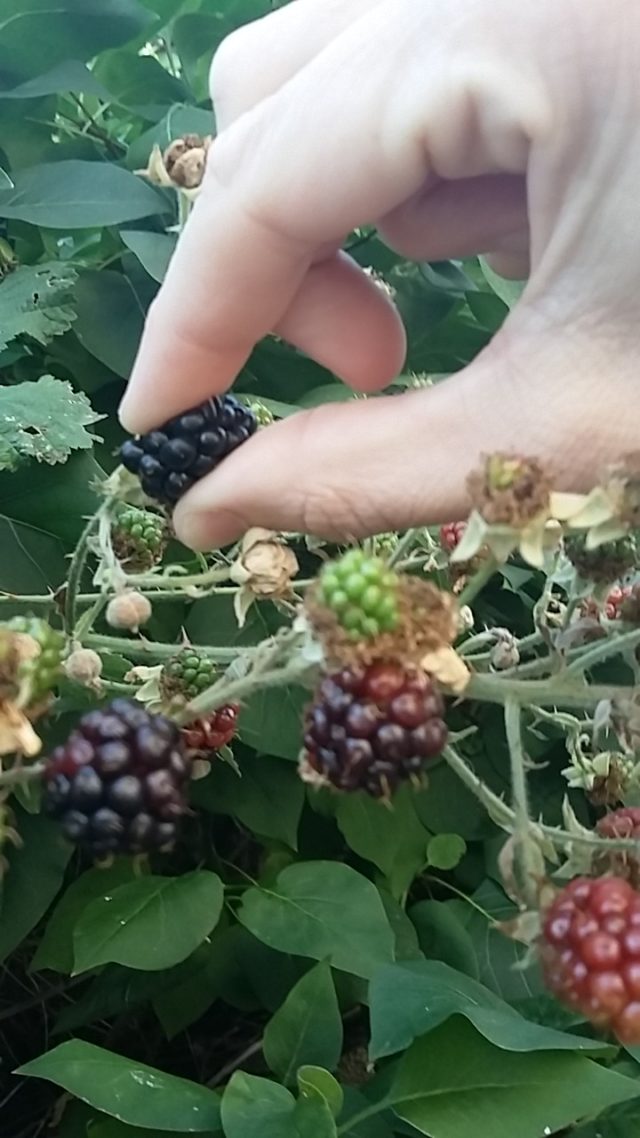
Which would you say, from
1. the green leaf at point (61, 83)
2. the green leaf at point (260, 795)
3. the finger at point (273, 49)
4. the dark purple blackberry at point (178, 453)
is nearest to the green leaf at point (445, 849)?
the green leaf at point (260, 795)

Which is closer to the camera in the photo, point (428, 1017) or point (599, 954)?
point (599, 954)

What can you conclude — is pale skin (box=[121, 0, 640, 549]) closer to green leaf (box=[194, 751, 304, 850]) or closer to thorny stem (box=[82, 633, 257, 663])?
thorny stem (box=[82, 633, 257, 663])

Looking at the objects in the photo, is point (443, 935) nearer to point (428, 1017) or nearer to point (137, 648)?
point (428, 1017)

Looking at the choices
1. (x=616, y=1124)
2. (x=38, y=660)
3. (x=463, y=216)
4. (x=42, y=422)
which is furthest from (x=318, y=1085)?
(x=463, y=216)

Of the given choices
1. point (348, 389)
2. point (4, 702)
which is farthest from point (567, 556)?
point (348, 389)

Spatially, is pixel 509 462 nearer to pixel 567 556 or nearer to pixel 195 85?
pixel 567 556

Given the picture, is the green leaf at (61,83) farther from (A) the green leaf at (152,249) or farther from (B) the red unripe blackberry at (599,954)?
(B) the red unripe blackberry at (599,954)

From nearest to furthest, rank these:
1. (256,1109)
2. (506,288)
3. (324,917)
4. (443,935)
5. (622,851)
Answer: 1. (622,851)
2. (256,1109)
3. (324,917)
4. (443,935)
5. (506,288)
